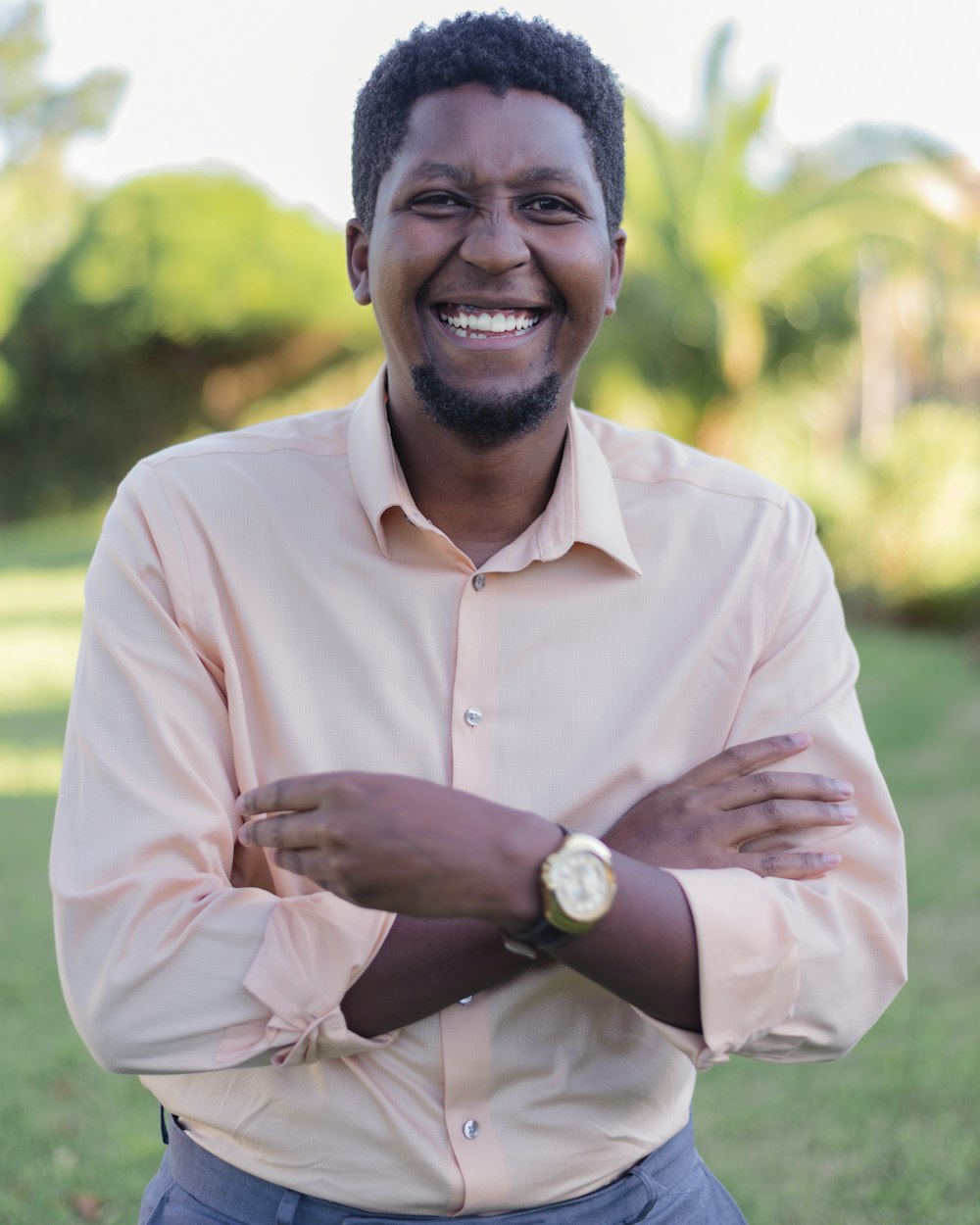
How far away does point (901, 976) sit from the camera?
78.5 inches

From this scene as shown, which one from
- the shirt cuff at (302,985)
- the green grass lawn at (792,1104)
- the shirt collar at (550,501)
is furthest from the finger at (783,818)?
the green grass lawn at (792,1104)

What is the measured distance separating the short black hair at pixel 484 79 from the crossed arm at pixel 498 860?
96 cm

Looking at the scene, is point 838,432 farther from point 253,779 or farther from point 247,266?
point 253,779

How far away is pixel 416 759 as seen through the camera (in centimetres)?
203

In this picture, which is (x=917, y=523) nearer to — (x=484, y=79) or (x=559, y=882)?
(x=484, y=79)

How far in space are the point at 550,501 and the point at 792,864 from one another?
2.19 feet

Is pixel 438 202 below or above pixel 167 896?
above

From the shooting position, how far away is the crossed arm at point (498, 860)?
1.64 metres

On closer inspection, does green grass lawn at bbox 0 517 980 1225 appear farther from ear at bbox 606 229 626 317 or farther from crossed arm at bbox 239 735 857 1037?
ear at bbox 606 229 626 317

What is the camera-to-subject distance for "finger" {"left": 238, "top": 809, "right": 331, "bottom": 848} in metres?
1.64

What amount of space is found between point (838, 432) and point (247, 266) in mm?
9804

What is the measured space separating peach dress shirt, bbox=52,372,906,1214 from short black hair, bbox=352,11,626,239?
1.27 feet

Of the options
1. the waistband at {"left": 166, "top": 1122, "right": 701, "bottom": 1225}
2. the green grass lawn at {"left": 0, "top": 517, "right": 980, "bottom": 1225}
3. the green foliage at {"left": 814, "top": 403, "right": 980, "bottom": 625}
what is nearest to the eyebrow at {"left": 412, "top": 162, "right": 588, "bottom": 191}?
the waistband at {"left": 166, "top": 1122, "right": 701, "bottom": 1225}

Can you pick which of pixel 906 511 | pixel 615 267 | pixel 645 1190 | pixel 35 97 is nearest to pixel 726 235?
pixel 906 511
